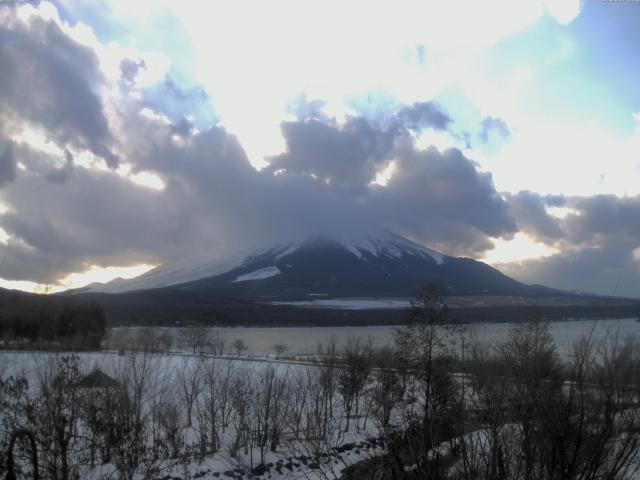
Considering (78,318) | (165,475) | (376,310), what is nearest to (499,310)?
(376,310)

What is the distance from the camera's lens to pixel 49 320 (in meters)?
53.9

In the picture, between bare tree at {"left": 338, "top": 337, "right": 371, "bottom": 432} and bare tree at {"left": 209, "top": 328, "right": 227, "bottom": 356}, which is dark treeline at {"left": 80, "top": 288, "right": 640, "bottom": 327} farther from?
bare tree at {"left": 338, "top": 337, "right": 371, "bottom": 432}

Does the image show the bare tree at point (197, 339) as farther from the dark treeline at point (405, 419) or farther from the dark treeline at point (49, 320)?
the dark treeline at point (405, 419)

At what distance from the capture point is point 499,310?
5251 inches

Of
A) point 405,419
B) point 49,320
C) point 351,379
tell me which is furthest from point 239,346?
→ point 405,419

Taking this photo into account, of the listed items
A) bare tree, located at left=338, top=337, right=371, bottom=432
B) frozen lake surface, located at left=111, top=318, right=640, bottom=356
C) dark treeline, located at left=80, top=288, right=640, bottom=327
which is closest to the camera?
bare tree, located at left=338, top=337, right=371, bottom=432

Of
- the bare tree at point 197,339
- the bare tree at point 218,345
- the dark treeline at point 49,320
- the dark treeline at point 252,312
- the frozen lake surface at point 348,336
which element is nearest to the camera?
the bare tree at point 218,345

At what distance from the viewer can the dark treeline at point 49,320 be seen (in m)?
55.0

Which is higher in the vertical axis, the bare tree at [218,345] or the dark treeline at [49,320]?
Answer: the dark treeline at [49,320]

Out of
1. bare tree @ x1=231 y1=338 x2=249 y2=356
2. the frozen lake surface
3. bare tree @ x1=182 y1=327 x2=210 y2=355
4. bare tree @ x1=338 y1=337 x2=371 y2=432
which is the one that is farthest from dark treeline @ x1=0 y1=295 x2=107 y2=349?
bare tree @ x1=338 y1=337 x2=371 y2=432

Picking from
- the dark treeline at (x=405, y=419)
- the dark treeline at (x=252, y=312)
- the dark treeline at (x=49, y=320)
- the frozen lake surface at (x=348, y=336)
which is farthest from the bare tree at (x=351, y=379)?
the dark treeline at (x=252, y=312)

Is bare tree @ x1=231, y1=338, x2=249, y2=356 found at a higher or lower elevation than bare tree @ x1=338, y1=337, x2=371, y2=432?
lower

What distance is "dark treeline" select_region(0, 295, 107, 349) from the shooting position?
54969 millimetres

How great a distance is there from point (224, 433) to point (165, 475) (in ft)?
25.6
